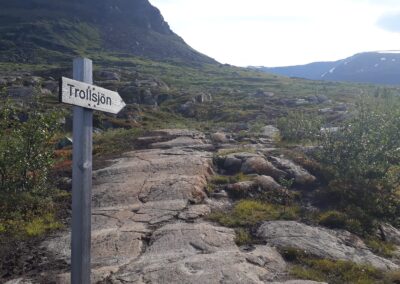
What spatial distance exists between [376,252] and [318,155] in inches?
374

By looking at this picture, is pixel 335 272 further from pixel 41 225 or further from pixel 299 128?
pixel 299 128

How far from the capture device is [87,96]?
7375 millimetres

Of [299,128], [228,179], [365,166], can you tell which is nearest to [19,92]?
[299,128]

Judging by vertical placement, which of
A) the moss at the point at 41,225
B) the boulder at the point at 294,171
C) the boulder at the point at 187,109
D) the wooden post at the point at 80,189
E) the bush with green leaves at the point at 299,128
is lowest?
the boulder at the point at 187,109

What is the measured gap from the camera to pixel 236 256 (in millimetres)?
12555

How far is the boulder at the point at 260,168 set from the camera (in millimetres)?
22188

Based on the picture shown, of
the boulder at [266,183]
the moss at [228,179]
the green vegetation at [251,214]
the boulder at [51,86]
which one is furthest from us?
the boulder at [51,86]

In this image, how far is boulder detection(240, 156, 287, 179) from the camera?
22.2 m

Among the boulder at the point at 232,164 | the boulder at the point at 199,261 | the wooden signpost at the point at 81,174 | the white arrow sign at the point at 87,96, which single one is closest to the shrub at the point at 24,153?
the boulder at the point at 199,261

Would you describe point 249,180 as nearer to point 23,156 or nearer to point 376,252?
point 376,252

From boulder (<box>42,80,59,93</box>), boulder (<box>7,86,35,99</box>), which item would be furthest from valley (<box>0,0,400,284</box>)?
boulder (<box>42,80,59,93</box>)

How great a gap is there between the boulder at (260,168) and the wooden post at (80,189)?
15.6m

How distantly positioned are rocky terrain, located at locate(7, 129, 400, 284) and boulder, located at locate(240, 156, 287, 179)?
57 mm

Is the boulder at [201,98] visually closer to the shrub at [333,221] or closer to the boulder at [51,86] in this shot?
the boulder at [51,86]
